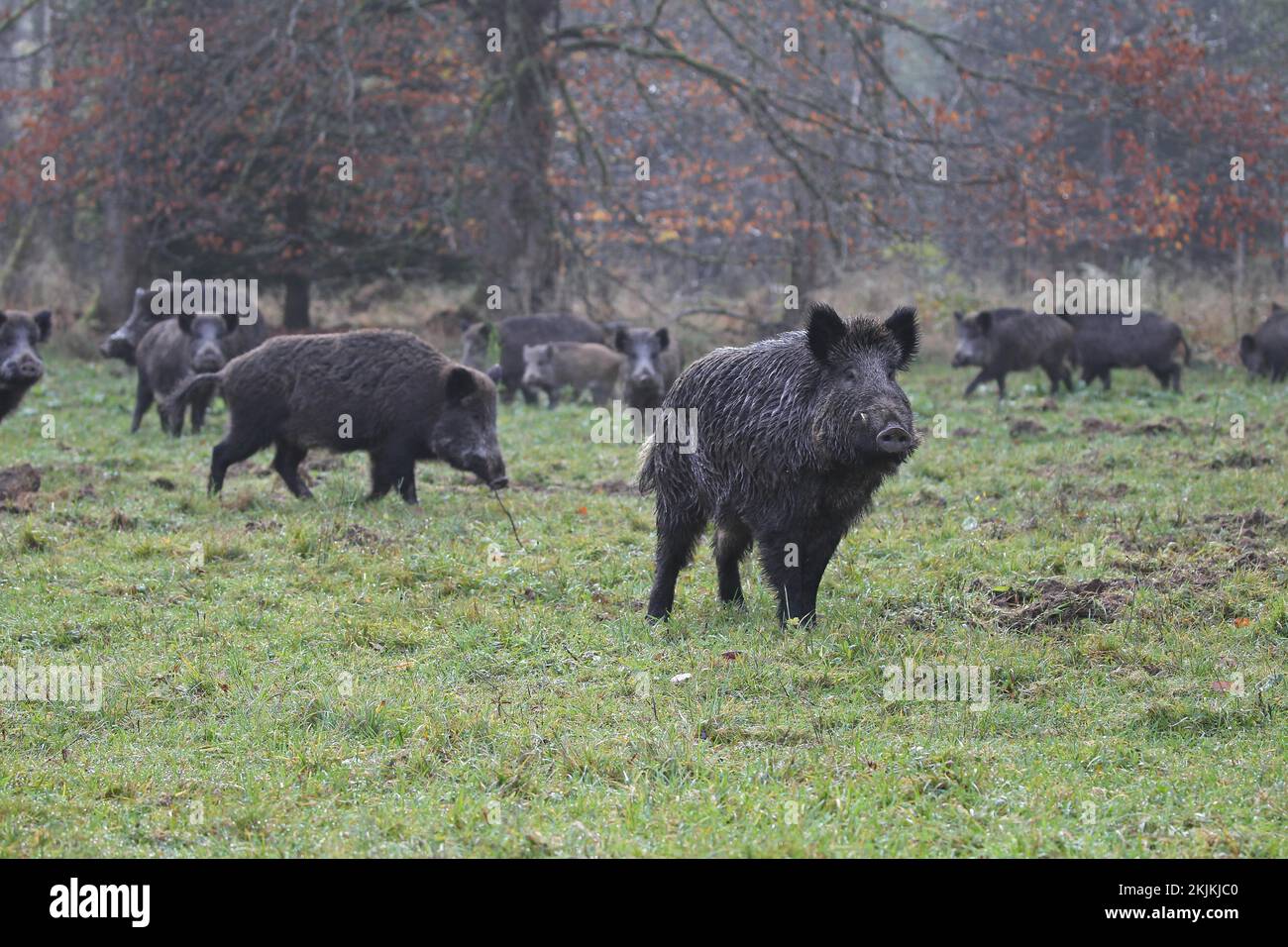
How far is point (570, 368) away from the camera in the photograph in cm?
1830

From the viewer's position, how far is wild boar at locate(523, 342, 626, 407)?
59.6ft

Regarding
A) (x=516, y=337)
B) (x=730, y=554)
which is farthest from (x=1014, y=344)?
(x=730, y=554)

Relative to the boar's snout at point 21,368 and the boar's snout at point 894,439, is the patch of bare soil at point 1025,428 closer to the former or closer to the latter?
the boar's snout at point 894,439

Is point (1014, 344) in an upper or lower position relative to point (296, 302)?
lower

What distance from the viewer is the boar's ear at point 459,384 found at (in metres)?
11.2

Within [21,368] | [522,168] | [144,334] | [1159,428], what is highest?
[522,168]

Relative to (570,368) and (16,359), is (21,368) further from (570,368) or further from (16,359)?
(570,368)

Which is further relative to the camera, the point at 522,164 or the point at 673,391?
the point at 522,164

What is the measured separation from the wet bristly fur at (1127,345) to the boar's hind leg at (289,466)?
414 inches

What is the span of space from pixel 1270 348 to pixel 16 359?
14.5 m

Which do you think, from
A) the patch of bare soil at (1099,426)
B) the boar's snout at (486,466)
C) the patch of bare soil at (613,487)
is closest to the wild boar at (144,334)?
the boar's snout at (486,466)

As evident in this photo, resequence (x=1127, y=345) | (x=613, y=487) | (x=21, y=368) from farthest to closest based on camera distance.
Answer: (x=1127, y=345)
(x=613, y=487)
(x=21, y=368)

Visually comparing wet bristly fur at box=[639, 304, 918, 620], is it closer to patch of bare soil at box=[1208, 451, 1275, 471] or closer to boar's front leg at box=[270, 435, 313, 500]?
boar's front leg at box=[270, 435, 313, 500]

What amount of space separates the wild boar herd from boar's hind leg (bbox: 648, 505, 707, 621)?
0.04ft
